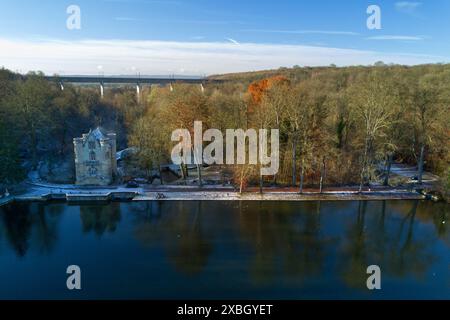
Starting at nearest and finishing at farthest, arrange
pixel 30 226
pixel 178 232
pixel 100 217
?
pixel 178 232, pixel 30 226, pixel 100 217

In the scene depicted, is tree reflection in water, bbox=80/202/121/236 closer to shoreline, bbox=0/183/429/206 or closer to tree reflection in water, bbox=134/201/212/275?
shoreline, bbox=0/183/429/206

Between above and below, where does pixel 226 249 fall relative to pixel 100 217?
below

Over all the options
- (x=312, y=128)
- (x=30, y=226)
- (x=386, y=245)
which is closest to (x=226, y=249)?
(x=386, y=245)

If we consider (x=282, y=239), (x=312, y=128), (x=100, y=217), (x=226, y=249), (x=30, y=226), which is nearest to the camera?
(x=226, y=249)

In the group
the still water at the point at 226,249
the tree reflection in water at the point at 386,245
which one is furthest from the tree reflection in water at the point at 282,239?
the tree reflection in water at the point at 386,245

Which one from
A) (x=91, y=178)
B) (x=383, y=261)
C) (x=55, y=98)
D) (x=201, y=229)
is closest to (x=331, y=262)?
(x=383, y=261)

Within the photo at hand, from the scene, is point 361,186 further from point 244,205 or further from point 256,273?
point 256,273

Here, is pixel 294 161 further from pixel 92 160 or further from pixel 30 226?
pixel 30 226
